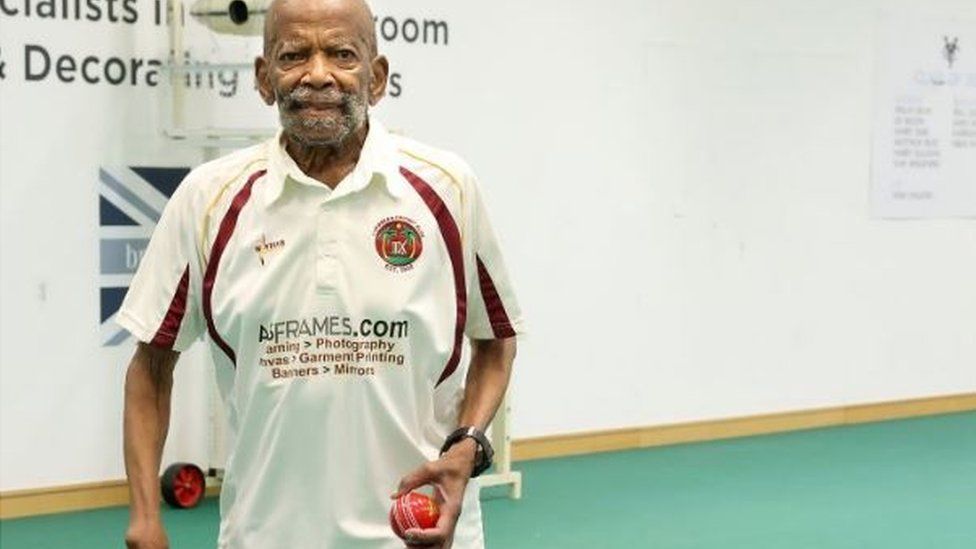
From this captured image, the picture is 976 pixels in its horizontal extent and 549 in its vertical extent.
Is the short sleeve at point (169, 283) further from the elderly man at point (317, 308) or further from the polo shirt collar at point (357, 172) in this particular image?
the polo shirt collar at point (357, 172)

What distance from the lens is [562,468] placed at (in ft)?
22.7

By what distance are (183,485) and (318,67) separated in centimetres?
412

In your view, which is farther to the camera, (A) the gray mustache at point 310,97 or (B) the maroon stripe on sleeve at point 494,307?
(B) the maroon stripe on sleeve at point 494,307

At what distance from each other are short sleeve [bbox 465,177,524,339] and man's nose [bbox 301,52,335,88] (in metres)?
0.27

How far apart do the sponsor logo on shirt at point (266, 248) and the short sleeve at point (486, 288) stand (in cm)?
27

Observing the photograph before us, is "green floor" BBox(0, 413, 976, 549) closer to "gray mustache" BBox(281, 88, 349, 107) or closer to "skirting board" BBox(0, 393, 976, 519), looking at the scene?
"skirting board" BBox(0, 393, 976, 519)

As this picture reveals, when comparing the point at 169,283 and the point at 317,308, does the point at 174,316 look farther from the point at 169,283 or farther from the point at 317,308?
the point at 317,308

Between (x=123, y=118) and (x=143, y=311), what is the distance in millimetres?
4021

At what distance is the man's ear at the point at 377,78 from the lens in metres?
2.05

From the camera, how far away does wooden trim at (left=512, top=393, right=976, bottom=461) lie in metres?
7.16

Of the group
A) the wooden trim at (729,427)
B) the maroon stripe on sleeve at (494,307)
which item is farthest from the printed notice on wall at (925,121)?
the maroon stripe on sleeve at (494,307)

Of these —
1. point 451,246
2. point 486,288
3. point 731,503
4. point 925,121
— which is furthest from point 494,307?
point 925,121

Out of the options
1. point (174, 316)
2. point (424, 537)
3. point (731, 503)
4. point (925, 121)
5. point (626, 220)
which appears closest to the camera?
point (424, 537)

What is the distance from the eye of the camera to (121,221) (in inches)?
233
